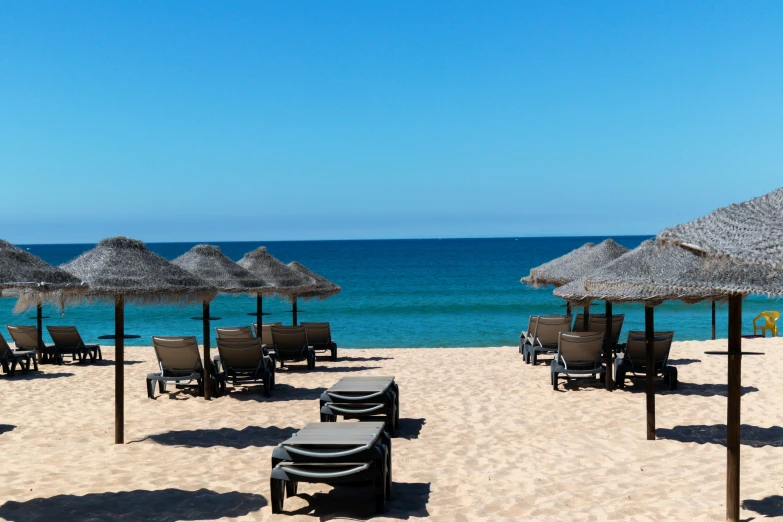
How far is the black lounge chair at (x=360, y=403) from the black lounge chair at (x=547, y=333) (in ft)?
17.8

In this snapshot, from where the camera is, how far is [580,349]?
9.78 m

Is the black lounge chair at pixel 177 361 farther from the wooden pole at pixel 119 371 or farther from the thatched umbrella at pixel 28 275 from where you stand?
the thatched umbrella at pixel 28 275

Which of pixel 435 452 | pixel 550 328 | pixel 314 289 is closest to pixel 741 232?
pixel 435 452

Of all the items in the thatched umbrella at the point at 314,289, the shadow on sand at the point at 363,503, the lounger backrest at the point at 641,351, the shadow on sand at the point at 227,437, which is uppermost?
the thatched umbrella at the point at 314,289

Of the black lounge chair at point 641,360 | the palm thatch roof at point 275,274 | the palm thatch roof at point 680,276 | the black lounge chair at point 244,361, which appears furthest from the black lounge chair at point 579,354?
the palm thatch roof at point 275,274

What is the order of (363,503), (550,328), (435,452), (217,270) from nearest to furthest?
1. (363,503)
2. (435,452)
3. (217,270)
4. (550,328)

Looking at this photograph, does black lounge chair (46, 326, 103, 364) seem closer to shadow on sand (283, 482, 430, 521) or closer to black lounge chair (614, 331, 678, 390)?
shadow on sand (283, 482, 430, 521)

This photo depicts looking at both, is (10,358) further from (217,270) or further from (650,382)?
(650,382)

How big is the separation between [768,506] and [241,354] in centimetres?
668

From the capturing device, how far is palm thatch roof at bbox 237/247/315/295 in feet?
40.5

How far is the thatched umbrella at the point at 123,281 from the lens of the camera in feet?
21.5

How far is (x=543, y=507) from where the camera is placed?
4961 mm

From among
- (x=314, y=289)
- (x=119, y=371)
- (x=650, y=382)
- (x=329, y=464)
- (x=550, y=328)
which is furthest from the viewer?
(x=314, y=289)

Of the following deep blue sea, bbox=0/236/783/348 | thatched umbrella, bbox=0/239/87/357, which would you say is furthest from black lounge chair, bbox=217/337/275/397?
deep blue sea, bbox=0/236/783/348
